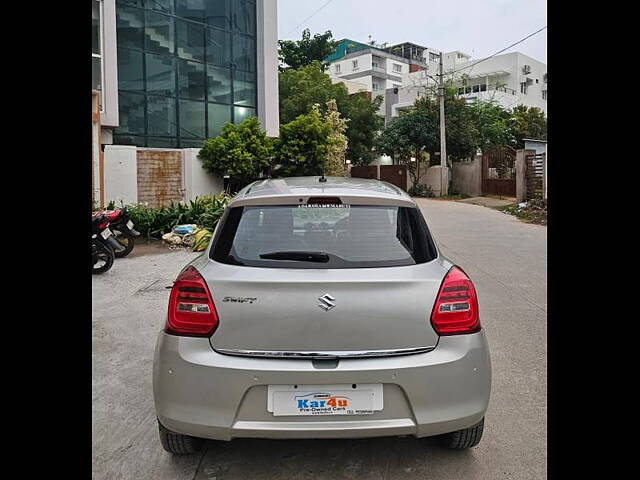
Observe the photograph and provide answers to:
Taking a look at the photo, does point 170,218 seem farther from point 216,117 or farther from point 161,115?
point 216,117

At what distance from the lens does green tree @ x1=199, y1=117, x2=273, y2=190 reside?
15.9 metres

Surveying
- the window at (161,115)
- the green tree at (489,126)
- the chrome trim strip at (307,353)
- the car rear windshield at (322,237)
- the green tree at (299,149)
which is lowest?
the chrome trim strip at (307,353)

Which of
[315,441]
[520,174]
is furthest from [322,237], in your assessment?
[520,174]

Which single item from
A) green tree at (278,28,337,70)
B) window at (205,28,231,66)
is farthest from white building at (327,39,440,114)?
window at (205,28,231,66)

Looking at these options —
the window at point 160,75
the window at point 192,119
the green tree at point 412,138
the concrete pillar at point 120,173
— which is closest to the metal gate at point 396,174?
the green tree at point 412,138

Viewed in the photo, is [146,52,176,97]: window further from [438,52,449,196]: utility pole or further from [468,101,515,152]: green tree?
[468,101,515,152]: green tree

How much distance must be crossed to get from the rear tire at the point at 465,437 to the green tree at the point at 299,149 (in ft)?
46.7

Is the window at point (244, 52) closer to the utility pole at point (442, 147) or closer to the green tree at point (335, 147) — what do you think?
the green tree at point (335, 147)

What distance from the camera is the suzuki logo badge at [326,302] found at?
2.62 metres

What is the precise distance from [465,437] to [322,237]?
1283 millimetres
